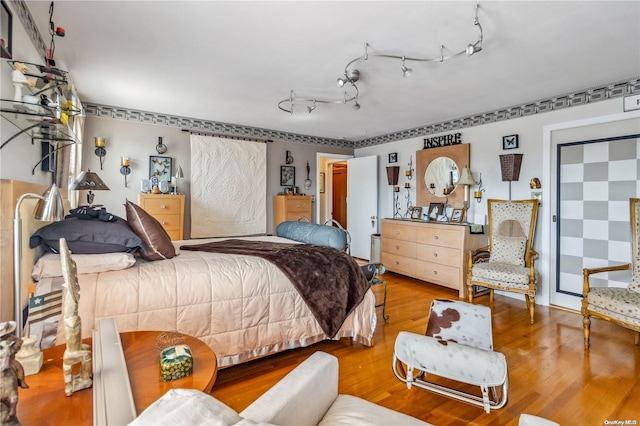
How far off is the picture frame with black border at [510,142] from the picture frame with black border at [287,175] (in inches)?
127

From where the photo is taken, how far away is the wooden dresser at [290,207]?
5.30 m

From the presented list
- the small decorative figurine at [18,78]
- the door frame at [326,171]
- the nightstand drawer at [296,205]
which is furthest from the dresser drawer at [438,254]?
the small decorative figurine at [18,78]

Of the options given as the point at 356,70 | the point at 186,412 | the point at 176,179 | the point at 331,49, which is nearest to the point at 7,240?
the point at 186,412

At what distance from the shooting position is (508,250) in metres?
3.77

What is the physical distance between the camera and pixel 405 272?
4.81m

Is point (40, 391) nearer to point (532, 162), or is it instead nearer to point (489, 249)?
point (489, 249)

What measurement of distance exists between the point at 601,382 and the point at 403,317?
153 cm

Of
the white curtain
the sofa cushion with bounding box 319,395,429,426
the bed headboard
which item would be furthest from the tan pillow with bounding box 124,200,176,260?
the white curtain

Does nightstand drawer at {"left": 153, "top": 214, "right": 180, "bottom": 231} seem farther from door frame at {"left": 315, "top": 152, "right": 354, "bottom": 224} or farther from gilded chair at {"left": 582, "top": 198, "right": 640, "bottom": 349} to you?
gilded chair at {"left": 582, "top": 198, "right": 640, "bottom": 349}

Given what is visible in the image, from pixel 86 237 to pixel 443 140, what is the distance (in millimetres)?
4537

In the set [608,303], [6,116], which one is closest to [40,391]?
[6,116]

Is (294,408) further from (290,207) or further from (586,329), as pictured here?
(290,207)

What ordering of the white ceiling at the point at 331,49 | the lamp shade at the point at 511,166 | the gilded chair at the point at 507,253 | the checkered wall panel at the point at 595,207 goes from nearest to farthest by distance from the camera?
the white ceiling at the point at 331,49 → the checkered wall panel at the point at 595,207 → the gilded chair at the point at 507,253 → the lamp shade at the point at 511,166

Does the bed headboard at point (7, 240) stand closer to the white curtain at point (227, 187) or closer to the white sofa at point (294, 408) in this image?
the white sofa at point (294, 408)
